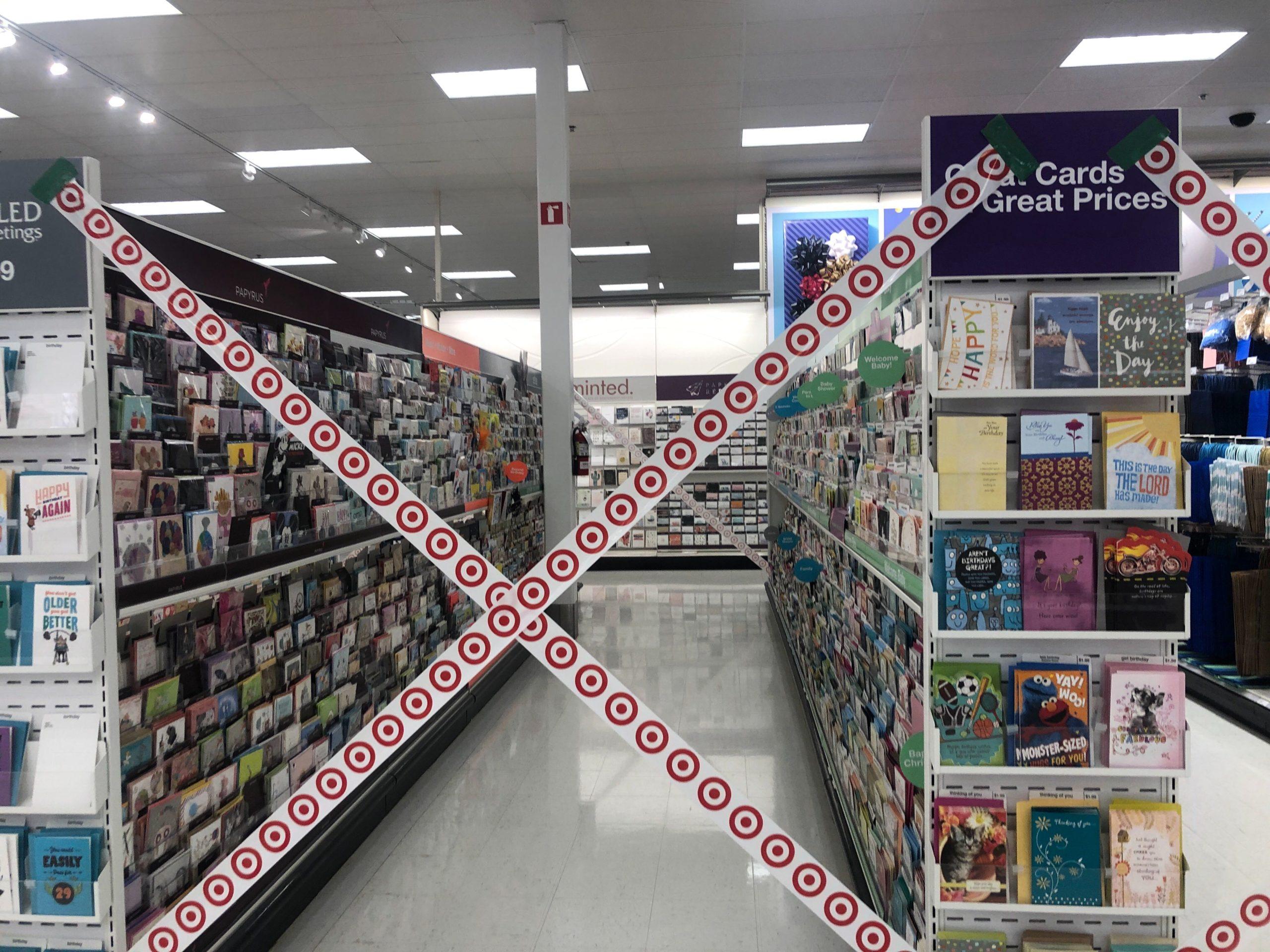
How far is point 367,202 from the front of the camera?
9.92 meters

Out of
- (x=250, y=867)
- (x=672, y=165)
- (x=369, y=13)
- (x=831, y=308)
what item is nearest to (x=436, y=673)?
(x=250, y=867)

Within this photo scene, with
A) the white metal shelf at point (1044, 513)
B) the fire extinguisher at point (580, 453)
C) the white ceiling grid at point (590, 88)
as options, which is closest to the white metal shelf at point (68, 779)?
the white metal shelf at point (1044, 513)

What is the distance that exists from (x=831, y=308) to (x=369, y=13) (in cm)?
482

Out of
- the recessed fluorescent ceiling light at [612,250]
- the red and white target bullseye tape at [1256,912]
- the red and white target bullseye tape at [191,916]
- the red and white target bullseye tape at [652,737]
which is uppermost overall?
the recessed fluorescent ceiling light at [612,250]

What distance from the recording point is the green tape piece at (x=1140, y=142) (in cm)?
200

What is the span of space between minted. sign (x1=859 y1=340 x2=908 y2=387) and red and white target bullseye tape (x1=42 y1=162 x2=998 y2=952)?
125 millimetres

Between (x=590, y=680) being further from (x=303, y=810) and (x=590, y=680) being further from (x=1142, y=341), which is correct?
(x=1142, y=341)

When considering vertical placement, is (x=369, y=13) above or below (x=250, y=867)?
above

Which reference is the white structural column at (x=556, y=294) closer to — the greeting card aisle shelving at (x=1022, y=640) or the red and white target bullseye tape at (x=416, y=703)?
the red and white target bullseye tape at (x=416, y=703)

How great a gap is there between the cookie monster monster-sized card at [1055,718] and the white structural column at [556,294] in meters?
4.97

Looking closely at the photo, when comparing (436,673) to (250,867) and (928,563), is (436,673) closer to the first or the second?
(250,867)

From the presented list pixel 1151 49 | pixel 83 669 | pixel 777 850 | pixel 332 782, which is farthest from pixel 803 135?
pixel 83 669

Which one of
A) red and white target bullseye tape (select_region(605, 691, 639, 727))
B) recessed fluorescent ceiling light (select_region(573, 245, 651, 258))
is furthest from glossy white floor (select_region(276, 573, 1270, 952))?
recessed fluorescent ceiling light (select_region(573, 245, 651, 258))

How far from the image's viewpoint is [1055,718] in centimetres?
208
